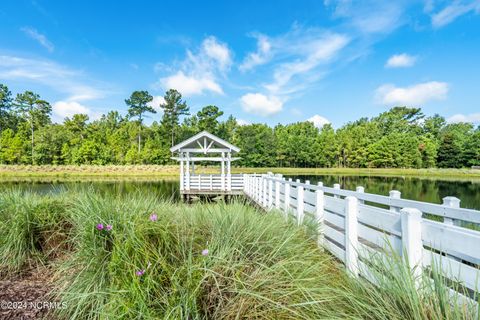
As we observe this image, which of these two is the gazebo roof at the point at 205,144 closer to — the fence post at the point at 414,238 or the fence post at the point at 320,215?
the fence post at the point at 320,215

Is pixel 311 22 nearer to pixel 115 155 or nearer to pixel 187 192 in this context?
pixel 187 192

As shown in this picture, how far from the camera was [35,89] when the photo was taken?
4616 centimetres

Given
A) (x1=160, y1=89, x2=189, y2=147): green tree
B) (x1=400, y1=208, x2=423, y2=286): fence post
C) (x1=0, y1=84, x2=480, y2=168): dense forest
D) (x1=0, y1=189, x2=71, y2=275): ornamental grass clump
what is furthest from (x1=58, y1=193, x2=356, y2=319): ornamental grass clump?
(x1=160, y1=89, x2=189, y2=147): green tree

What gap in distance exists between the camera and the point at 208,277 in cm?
204

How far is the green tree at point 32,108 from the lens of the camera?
43106 mm

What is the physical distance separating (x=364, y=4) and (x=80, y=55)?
24.0 metres

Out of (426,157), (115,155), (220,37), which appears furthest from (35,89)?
(426,157)

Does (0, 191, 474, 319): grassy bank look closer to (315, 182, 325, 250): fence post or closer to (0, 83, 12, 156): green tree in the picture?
(315, 182, 325, 250): fence post

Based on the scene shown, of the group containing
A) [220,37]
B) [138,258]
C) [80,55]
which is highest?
[220,37]

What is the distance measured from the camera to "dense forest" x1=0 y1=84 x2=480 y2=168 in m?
40.6

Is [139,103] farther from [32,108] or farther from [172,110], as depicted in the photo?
[32,108]

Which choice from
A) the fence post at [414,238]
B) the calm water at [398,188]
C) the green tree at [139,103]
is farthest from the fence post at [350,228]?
the green tree at [139,103]

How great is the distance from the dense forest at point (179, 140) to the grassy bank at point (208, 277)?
135 feet

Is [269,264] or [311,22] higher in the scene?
[311,22]
